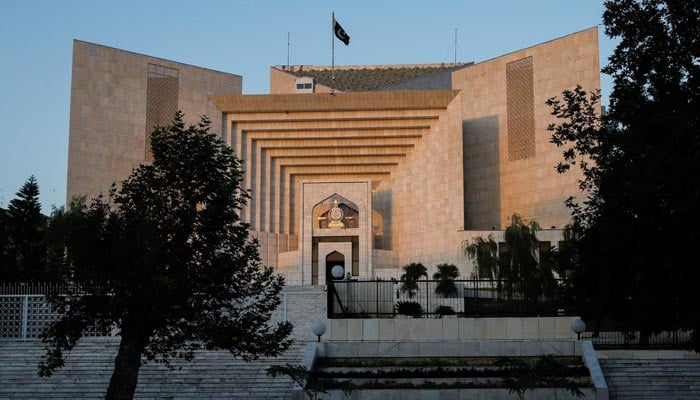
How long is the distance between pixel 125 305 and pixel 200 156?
2.84m

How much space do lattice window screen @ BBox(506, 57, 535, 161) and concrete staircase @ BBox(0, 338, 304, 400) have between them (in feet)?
86.1

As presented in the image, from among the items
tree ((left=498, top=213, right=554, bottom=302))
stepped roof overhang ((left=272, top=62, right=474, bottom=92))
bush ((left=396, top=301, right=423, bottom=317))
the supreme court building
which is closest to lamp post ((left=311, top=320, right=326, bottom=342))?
bush ((left=396, top=301, right=423, bottom=317))

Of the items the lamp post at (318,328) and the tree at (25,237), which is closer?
the lamp post at (318,328)

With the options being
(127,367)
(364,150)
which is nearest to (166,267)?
(127,367)

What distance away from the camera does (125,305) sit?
14445mm

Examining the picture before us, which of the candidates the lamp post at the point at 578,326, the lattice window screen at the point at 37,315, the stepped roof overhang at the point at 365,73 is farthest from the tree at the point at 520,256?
the stepped roof overhang at the point at 365,73

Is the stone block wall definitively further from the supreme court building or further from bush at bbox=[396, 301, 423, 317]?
bush at bbox=[396, 301, 423, 317]

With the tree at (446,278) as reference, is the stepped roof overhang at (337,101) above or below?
above

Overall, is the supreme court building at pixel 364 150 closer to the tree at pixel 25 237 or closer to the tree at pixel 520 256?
the tree at pixel 520 256

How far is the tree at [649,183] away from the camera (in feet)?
41.7

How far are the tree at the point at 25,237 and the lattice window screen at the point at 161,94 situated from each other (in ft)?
34.8

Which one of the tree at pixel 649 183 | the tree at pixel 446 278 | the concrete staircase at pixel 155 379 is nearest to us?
the tree at pixel 649 183

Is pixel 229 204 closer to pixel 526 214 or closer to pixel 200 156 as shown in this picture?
pixel 200 156

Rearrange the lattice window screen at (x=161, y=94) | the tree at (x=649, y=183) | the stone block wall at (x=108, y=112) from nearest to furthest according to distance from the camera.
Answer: the tree at (x=649, y=183) < the stone block wall at (x=108, y=112) < the lattice window screen at (x=161, y=94)
